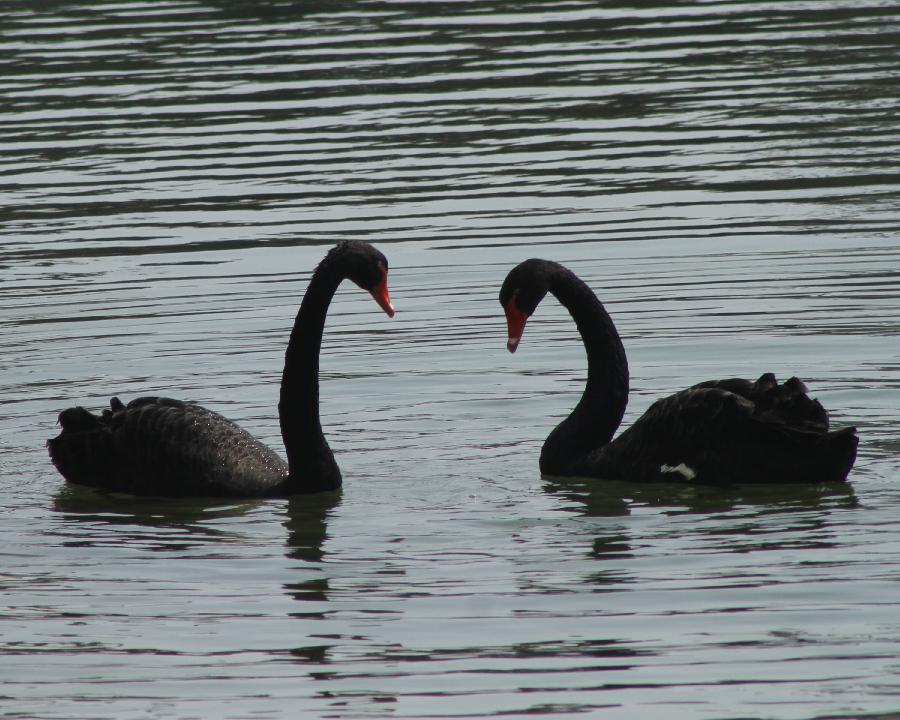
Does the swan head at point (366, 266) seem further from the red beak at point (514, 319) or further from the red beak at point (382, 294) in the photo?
the red beak at point (514, 319)

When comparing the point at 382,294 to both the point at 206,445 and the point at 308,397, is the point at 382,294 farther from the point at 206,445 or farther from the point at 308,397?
the point at 206,445

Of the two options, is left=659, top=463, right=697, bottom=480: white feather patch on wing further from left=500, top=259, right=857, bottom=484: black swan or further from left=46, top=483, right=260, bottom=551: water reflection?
left=46, top=483, right=260, bottom=551: water reflection

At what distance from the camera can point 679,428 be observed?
25.2 ft

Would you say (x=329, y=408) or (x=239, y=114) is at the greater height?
(x=239, y=114)

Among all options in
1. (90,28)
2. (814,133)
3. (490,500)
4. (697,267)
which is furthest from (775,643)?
(90,28)

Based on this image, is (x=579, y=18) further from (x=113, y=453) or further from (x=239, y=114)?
(x=113, y=453)

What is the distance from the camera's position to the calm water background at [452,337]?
220 inches

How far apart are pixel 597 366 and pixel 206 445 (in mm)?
1821

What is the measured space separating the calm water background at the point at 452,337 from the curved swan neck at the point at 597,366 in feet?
1.21

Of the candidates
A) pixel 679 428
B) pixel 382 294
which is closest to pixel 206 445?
pixel 382 294

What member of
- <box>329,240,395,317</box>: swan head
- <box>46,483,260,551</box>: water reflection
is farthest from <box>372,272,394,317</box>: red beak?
<box>46,483,260,551</box>: water reflection

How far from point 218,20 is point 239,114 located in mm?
6351

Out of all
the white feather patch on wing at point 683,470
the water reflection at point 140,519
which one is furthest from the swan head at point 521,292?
the water reflection at point 140,519

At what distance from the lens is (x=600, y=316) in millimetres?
8414
